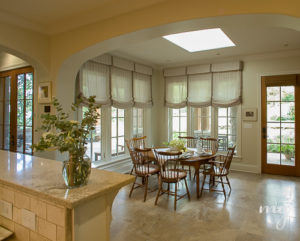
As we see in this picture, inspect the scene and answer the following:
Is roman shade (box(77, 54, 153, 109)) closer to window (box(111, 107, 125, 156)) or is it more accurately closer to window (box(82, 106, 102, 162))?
window (box(111, 107, 125, 156))

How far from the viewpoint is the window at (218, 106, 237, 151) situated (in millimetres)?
5781

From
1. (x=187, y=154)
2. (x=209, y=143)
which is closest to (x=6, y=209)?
(x=187, y=154)

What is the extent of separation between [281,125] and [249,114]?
0.73 metres

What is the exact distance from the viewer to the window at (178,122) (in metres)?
6.48

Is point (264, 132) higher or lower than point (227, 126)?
lower

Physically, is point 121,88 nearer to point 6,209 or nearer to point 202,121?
point 202,121

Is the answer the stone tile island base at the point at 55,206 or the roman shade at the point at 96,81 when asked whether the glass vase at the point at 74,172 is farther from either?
the roman shade at the point at 96,81

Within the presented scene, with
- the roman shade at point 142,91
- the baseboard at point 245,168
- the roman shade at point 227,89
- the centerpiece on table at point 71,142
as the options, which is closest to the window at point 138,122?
the roman shade at point 142,91

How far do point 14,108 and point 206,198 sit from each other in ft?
13.8

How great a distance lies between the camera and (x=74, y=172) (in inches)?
44.9

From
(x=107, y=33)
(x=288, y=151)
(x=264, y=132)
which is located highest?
(x=107, y=33)

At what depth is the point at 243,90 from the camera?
5.60m

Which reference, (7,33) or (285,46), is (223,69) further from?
(7,33)

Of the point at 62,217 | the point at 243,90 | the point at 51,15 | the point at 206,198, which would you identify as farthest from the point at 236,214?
the point at 51,15
